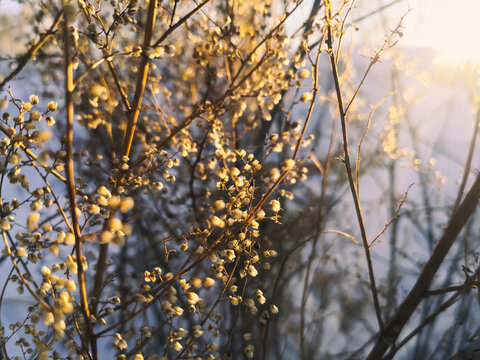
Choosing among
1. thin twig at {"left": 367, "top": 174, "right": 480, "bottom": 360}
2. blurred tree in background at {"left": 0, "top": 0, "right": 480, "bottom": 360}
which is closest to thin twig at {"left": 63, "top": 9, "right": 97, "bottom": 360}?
blurred tree in background at {"left": 0, "top": 0, "right": 480, "bottom": 360}

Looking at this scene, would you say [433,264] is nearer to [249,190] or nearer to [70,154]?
[249,190]

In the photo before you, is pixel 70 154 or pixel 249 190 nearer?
pixel 70 154

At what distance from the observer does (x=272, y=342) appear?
1.16 meters

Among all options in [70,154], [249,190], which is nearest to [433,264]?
[249,190]

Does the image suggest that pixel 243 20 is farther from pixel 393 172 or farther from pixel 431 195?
pixel 431 195

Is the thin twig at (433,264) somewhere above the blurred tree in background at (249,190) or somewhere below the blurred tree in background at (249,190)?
below

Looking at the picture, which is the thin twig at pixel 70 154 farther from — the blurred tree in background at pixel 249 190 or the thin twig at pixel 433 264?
the thin twig at pixel 433 264

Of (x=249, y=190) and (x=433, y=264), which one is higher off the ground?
(x=249, y=190)

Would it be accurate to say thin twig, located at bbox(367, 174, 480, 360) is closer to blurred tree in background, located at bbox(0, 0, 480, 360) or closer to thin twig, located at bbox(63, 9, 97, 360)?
blurred tree in background, located at bbox(0, 0, 480, 360)

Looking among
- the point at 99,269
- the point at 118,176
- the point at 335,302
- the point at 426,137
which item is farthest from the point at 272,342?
the point at 426,137

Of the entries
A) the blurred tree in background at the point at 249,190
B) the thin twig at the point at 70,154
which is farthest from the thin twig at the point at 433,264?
the thin twig at the point at 70,154

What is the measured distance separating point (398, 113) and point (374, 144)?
0.22 metres

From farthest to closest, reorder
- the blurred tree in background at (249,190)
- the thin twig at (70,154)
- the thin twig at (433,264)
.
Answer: the blurred tree in background at (249,190) < the thin twig at (433,264) < the thin twig at (70,154)

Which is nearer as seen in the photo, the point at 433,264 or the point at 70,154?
the point at 70,154
